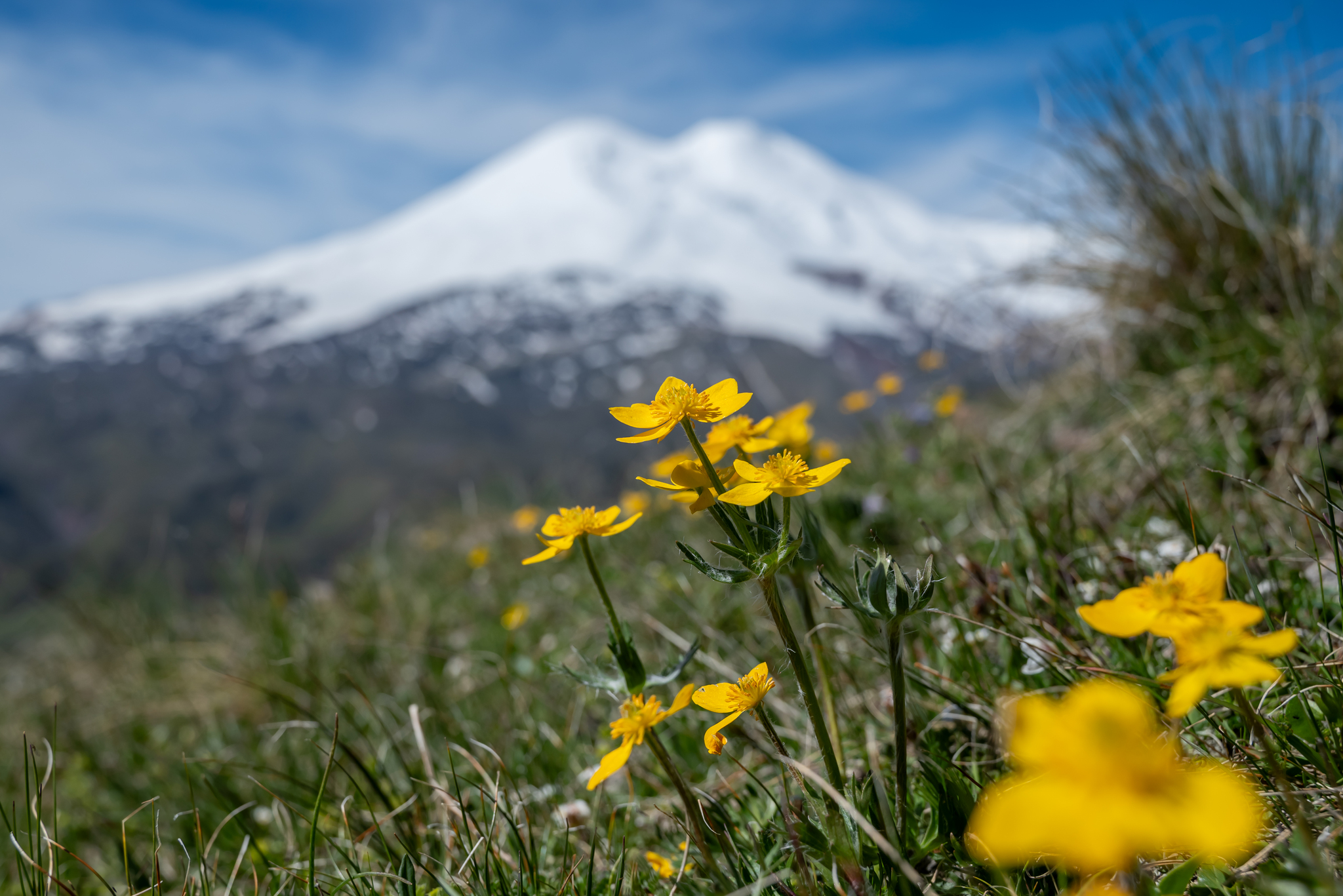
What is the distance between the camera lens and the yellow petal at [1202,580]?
843 millimetres

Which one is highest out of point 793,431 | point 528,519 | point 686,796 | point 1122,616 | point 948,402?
point 793,431

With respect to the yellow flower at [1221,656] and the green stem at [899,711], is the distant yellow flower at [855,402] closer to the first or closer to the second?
the green stem at [899,711]

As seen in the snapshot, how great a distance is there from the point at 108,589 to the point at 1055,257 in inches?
269

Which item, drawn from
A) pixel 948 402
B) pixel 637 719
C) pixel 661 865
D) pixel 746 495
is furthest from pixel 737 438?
pixel 948 402

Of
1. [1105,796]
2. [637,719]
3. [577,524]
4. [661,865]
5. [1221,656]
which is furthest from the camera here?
[661,865]

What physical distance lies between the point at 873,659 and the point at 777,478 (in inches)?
24.1

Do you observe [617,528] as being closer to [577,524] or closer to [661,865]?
[577,524]

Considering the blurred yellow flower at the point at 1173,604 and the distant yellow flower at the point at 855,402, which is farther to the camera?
the distant yellow flower at the point at 855,402

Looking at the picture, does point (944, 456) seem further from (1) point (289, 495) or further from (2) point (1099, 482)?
(1) point (289, 495)

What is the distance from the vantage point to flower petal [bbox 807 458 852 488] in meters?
1.09

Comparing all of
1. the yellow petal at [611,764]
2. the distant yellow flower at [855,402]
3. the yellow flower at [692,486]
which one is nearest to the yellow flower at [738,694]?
the yellow petal at [611,764]

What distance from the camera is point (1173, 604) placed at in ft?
2.77

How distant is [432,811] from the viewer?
2.02m

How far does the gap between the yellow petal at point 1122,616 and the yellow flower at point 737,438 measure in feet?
2.14
